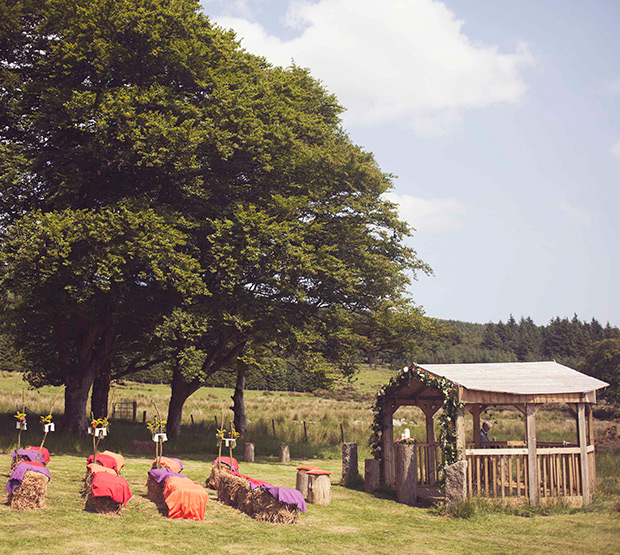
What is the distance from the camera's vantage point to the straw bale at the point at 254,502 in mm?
12539

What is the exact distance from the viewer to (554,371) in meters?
17.5

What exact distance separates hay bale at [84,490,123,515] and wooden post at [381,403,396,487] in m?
8.09

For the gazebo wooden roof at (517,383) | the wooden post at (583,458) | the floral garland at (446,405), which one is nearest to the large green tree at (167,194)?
the floral garland at (446,405)

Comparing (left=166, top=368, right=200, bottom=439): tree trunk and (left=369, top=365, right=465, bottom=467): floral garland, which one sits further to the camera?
(left=166, top=368, right=200, bottom=439): tree trunk

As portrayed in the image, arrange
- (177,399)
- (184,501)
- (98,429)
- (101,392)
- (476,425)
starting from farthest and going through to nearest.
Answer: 1. (101,392)
2. (177,399)
3. (476,425)
4. (98,429)
5. (184,501)

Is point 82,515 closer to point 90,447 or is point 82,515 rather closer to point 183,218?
point 90,447

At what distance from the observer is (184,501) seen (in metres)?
12.3

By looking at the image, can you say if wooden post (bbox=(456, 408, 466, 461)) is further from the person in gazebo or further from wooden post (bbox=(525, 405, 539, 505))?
the person in gazebo

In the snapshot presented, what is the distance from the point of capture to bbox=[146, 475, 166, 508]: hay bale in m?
13.3

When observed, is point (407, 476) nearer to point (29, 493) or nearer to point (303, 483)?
point (303, 483)

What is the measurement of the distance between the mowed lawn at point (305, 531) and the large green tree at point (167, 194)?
851 cm

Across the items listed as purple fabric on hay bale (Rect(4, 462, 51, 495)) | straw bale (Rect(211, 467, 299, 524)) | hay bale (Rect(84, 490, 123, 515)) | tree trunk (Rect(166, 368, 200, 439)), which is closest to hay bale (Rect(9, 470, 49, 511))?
purple fabric on hay bale (Rect(4, 462, 51, 495))

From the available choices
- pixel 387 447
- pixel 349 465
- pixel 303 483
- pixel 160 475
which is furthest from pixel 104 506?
pixel 387 447

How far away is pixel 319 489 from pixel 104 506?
5121 millimetres
